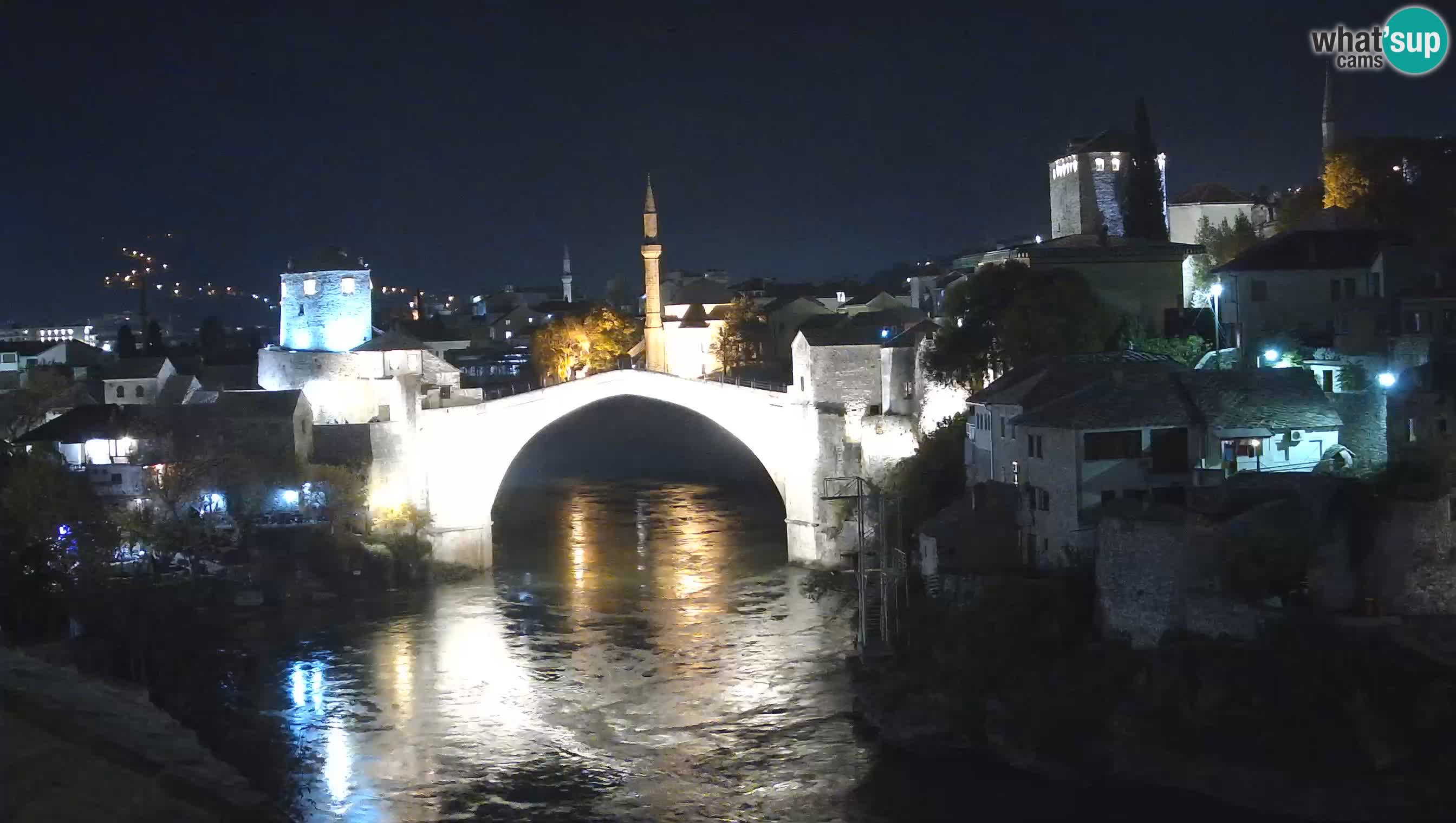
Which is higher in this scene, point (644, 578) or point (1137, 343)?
point (1137, 343)

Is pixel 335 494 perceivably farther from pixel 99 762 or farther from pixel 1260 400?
pixel 1260 400

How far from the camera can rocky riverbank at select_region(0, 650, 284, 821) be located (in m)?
13.8

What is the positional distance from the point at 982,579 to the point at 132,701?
29.6ft

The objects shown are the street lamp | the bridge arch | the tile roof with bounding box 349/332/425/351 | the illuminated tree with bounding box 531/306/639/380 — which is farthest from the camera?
the illuminated tree with bounding box 531/306/639/380

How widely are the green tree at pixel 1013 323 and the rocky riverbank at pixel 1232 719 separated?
22.0 feet

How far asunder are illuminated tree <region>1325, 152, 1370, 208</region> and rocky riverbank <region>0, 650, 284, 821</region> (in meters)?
18.0

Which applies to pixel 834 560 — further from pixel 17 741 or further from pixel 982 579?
pixel 17 741

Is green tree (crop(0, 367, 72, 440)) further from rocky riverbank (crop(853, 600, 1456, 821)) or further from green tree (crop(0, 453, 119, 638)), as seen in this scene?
rocky riverbank (crop(853, 600, 1456, 821))

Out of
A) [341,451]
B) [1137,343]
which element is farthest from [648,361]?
[1137,343]

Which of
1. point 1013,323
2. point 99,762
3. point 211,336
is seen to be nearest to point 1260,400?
point 1013,323

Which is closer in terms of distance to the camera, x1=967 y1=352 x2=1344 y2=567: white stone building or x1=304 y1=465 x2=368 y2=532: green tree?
x1=967 y1=352 x2=1344 y2=567: white stone building

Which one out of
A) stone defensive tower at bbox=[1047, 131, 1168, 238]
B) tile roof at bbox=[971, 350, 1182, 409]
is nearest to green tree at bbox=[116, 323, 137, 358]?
stone defensive tower at bbox=[1047, 131, 1168, 238]

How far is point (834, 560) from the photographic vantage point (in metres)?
25.0

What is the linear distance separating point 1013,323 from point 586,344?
2069cm
